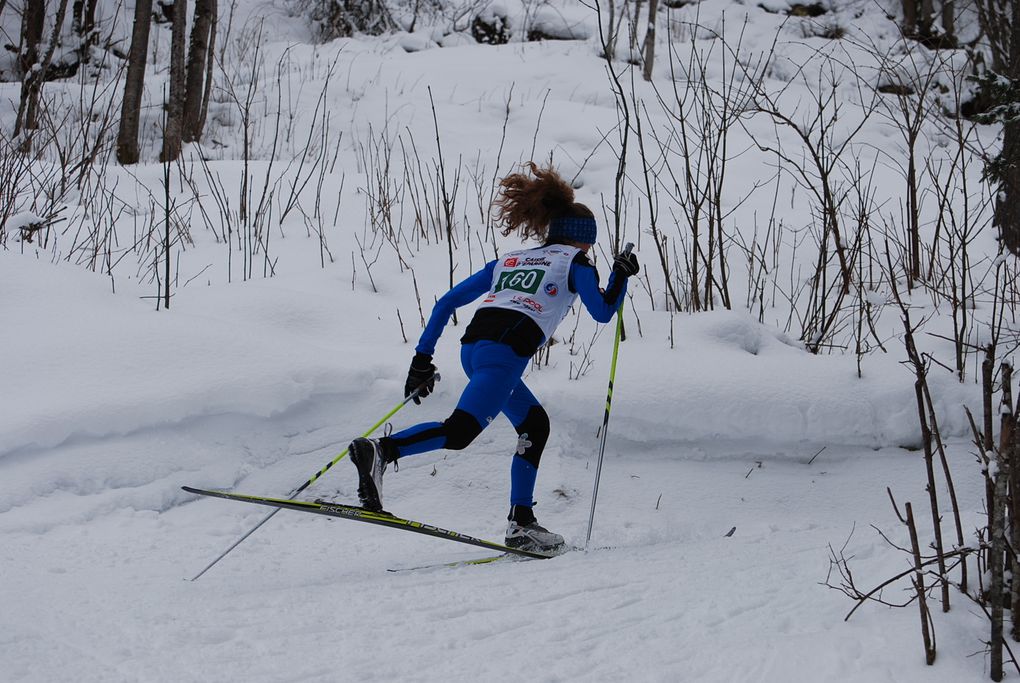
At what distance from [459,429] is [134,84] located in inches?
259

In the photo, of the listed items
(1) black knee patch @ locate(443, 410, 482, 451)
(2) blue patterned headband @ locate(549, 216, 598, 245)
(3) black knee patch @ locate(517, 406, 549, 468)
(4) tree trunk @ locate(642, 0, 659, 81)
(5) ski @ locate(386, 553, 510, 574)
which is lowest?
(5) ski @ locate(386, 553, 510, 574)

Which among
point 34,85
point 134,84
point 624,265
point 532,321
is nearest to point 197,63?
point 134,84

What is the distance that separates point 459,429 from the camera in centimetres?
261

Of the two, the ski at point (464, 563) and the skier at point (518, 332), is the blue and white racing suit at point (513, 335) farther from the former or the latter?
the ski at point (464, 563)

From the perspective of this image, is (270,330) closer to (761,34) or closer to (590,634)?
(590,634)

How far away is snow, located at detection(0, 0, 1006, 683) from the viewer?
2012 millimetres

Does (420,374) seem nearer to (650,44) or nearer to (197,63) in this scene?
(197,63)

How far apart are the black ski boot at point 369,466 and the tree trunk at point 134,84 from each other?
20.1ft

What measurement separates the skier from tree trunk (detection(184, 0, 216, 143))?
19.7 feet

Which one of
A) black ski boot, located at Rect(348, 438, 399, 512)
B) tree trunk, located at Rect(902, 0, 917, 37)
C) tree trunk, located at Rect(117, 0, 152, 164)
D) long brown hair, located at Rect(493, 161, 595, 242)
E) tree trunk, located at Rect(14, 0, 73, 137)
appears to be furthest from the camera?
tree trunk, located at Rect(902, 0, 917, 37)

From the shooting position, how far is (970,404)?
140 inches

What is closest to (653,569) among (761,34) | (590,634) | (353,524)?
(590,634)

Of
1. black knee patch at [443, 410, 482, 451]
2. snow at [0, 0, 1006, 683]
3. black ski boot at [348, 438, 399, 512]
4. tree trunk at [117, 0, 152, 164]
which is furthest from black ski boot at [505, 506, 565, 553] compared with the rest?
tree trunk at [117, 0, 152, 164]

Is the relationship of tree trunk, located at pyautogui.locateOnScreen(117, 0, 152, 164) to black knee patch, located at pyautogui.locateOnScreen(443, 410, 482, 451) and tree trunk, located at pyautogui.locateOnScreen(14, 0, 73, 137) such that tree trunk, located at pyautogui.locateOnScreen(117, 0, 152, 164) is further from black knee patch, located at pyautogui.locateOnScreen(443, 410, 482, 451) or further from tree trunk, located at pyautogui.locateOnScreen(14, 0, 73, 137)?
black knee patch, located at pyautogui.locateOnScreen(443, 410, 482, 451)
